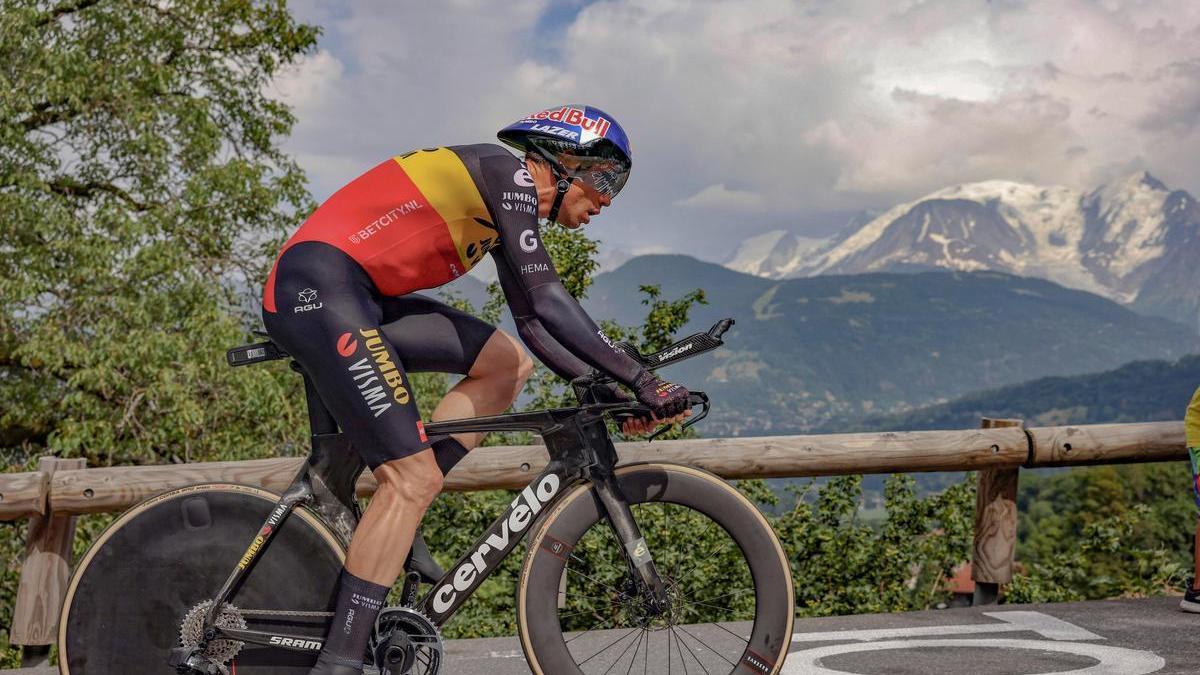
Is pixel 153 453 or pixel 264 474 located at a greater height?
pixel 153 453

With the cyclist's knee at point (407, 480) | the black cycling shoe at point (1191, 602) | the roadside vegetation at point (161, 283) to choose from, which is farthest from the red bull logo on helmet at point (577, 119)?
the roadside vegetation at point (161, 283)

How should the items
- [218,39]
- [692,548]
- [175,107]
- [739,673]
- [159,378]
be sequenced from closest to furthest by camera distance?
1. [739,673]
2. [692,548]
3. [159,378]
4. [175,107]
5. [218,39]

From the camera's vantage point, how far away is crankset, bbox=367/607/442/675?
3045 mm

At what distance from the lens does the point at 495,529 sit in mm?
3193

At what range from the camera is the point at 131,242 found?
1455 centimetres

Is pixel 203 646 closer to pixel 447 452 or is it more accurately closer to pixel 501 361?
pixel 447 452

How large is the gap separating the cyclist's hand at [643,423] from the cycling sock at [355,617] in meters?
0.80

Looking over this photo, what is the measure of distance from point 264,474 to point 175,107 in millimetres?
12209

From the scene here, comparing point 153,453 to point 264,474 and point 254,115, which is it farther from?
point 264,474

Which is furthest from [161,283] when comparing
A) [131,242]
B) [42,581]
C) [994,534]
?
[994,534]

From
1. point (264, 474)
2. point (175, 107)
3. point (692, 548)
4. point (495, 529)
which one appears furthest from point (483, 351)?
point (175, 107)

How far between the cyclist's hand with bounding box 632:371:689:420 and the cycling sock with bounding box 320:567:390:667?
0.89 m

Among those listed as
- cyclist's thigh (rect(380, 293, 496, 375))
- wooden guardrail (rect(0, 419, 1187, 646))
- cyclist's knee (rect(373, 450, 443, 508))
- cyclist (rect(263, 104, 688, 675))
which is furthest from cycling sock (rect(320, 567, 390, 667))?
wooden guardrail (rect(0, 419, 1187, 646))

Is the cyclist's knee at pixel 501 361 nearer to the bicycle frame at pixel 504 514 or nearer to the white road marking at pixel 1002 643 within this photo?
the bicycle frame at pixel 504 514
